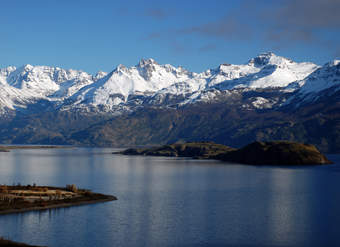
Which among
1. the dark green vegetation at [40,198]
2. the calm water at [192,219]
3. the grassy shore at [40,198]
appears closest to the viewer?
the calm water at [192,219]

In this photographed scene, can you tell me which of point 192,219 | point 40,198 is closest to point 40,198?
point 40,198

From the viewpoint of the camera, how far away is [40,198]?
111812 millimetres

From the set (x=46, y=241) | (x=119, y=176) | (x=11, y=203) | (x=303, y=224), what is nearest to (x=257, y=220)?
(x=303, y=224)

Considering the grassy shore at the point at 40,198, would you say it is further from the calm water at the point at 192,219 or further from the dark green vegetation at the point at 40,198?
the calm water at the point at 192,219

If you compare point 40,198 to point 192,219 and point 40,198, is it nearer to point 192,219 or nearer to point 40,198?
point 40,198

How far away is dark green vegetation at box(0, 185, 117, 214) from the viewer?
102 m

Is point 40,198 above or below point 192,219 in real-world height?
above

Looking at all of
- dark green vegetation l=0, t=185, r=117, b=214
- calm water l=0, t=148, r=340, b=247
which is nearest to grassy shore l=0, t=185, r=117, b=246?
dark green vegetation l=0, t=185, r=117, b=214

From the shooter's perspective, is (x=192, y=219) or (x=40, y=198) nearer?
(x=192, y=219)

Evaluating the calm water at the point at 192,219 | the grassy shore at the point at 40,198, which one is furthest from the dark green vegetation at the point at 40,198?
the calm water at the point at 192,219

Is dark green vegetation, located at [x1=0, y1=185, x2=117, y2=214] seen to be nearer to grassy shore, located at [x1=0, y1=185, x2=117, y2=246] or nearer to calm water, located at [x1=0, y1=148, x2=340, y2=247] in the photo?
grassy shore, located at [x1=0, y1=185, x2=117, y2=246]

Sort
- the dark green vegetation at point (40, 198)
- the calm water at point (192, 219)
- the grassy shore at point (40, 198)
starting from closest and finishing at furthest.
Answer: the calm water at point (192, 219) → the grassy shore at point (40, 198) → the dark green vegetation at point (40, 198)

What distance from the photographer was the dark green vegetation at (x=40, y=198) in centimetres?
10238

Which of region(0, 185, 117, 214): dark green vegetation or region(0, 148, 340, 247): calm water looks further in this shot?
region(0, 185, 117, 214): dark green vegetation
